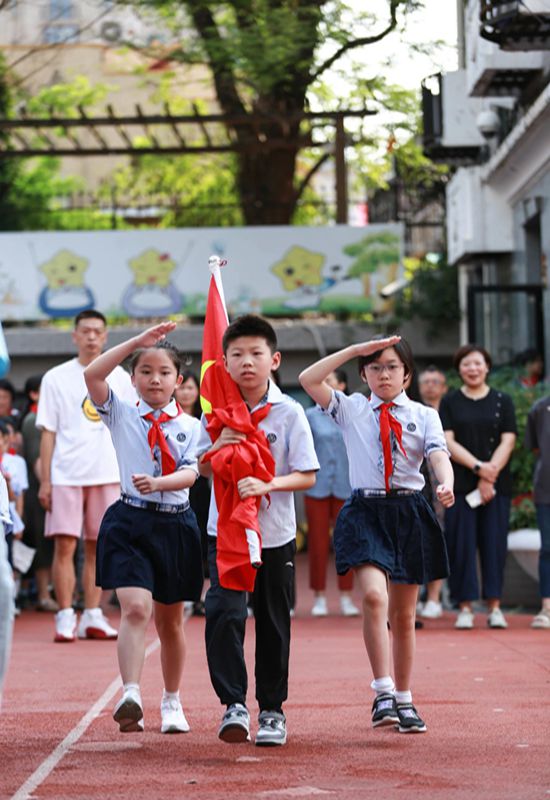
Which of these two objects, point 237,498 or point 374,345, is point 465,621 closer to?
point 374,345

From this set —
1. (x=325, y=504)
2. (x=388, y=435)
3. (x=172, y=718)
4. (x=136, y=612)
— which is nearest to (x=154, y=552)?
(x=136, y=612)

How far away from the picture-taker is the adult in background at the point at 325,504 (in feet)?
47.5

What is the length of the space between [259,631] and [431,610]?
6.66 metres

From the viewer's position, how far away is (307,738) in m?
7.14

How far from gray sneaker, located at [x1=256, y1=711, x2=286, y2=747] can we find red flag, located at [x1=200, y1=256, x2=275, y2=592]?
0.52 m

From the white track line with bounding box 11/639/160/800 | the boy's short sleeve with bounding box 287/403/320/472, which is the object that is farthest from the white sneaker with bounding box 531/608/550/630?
the boy's short sleeve with bounding box 287/403/320/472

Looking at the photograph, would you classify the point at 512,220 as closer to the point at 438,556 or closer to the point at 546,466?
the point at 546,466

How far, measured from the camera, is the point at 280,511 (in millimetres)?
7102

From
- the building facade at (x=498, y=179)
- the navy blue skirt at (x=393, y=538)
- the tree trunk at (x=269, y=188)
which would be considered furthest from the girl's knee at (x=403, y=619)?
the tree trunk at (x=269, y=188)

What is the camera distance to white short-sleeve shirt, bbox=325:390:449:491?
7637 millimetres

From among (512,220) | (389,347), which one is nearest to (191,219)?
(512,220)

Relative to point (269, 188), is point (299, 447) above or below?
below

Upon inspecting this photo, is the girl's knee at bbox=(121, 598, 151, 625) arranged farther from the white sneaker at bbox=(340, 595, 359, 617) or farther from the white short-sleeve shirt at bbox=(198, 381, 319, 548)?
the white sneaker at bbox=(340, 595, 359, 617)

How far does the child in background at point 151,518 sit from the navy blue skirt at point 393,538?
0.68 m
